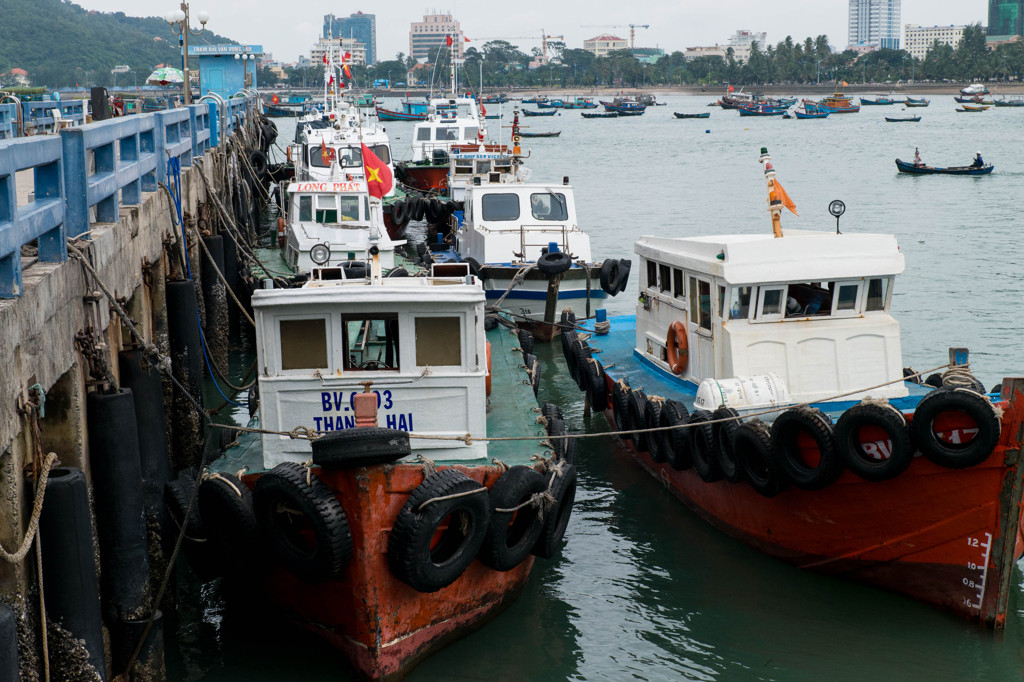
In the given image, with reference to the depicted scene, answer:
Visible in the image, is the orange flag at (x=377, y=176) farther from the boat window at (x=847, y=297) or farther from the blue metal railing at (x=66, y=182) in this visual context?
the boat window at (x=847, y=297)

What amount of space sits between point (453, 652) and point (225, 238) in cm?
1336

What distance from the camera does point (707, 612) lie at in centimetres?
1062

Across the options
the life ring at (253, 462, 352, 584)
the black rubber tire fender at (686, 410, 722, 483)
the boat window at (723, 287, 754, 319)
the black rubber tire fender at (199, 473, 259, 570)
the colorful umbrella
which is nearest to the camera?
the life ring at (253, 462, 352, 584)

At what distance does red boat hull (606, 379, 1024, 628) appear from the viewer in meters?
9.27

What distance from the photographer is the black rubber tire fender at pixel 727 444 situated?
1072 centimetres

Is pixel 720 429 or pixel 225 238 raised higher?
pixel 225 238

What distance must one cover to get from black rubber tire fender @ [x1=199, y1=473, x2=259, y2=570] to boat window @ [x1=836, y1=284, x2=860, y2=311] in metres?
6.42

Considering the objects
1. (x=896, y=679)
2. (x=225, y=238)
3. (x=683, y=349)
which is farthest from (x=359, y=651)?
(x=225, y=238)

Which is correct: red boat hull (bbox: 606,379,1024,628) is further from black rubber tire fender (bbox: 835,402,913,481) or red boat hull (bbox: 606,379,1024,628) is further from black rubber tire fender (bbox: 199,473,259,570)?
black rubber tire fender (bbox: 199,473,259,570)

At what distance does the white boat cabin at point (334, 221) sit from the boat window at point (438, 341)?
1141 cm

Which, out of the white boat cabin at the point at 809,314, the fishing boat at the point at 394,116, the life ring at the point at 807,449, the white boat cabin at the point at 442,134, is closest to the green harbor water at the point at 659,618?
the life ring at the point at 807,449

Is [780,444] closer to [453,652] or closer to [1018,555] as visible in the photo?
[1018,555]

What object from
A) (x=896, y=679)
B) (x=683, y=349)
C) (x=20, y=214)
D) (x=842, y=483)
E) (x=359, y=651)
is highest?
(x=20, y=214)

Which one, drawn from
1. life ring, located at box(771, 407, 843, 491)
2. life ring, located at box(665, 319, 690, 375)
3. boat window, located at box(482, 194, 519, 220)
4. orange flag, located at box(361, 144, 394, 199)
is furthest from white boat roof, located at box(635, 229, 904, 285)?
boat window, located at box(482, 194, 519, 220)
